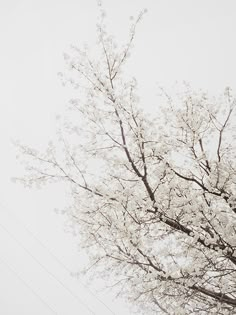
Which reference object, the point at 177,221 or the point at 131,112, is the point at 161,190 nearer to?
the point at 177,221

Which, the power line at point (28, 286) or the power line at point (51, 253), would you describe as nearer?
the power line at point (28, 286)

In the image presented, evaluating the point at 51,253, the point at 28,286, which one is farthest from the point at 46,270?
the point at 28,286

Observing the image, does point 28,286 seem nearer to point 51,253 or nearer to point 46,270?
point 46,270

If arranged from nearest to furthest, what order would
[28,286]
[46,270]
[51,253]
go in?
[28,286] → [46,270] → [51,253]

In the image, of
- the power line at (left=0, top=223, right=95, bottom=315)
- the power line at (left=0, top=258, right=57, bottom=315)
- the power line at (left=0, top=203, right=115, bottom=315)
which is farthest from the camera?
the power line at (left=0, top=223, right=95, bottom=315)

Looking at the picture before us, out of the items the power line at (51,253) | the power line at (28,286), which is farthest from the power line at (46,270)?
the power line at (28,286)

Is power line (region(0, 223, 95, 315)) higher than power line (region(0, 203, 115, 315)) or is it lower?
lower

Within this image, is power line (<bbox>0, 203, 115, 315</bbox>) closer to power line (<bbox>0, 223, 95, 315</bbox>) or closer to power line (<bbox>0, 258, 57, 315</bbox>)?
power line (<bbox>0, 223, 95, 315</bbox>)

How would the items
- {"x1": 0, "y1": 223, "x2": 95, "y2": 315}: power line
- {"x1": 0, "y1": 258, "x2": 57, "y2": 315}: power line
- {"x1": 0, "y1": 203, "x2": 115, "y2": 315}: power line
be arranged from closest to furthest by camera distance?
{"x1": 0, "y1": 258, "x2": 57, "y2": 315}: power line < {"x1": 0, "y1": 203, "x2": 115, "y2": 315}: power line < {"x1": 0, "y1": 223, "x2": 95, "y2": 315}: power line

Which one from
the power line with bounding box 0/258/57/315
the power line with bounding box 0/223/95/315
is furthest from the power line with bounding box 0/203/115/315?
the power line with bounding box 0/258/57/315

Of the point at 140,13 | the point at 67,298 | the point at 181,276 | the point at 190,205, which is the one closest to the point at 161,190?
the point at 190,205

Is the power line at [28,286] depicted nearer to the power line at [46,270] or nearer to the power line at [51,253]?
the power line at [46,270]

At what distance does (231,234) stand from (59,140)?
1.98 metres

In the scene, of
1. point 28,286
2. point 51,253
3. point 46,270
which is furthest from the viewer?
point 51,253
